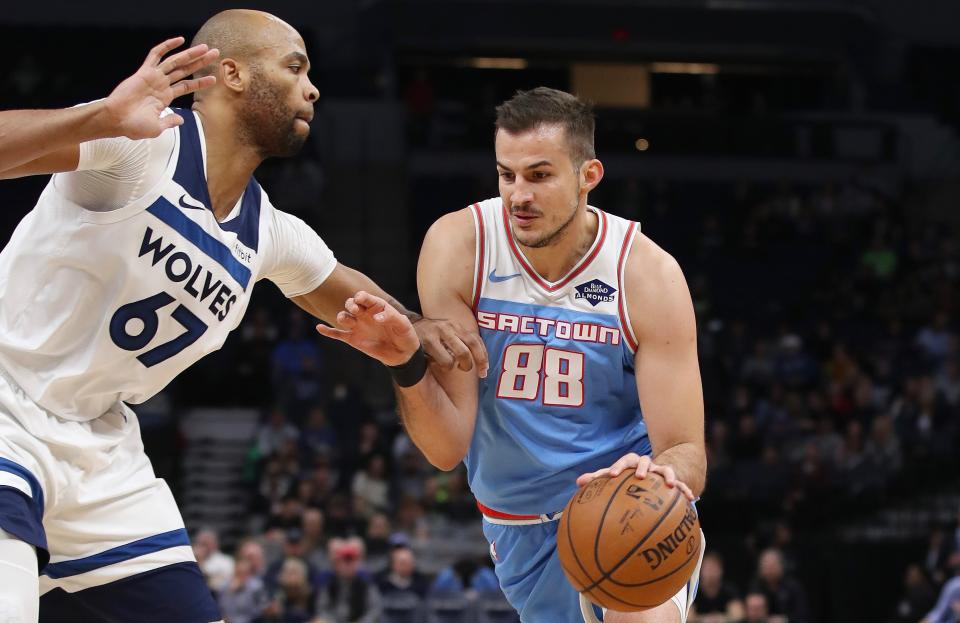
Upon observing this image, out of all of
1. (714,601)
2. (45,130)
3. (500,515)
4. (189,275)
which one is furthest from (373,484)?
(45,130)

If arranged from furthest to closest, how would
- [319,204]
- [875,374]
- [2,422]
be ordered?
[319,204] < [875,374] < [2,422]

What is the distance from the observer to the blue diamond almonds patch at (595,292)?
5.07 m

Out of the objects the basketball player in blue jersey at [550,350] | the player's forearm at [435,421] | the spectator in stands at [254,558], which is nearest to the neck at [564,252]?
the basketball player in blue jersey at [550,350]

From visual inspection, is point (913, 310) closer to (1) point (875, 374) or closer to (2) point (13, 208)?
(1) point (875, 374)

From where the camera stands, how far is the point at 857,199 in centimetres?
2119

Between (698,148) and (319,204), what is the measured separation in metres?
6.28

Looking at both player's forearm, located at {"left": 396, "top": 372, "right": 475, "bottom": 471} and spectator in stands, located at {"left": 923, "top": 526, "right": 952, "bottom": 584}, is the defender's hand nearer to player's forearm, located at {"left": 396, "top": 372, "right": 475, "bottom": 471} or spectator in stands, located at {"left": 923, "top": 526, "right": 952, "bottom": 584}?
player's forearm, located at {"left": 396, "top": 372, "right": 475, "bottom": 471}

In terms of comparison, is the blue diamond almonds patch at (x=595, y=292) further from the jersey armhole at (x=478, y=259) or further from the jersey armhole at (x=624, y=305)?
the jersey armhole at (x=478, y=259)

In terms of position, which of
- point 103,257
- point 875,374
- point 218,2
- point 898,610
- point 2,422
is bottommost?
point 898,610

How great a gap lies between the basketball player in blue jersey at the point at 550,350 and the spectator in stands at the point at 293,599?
6.29 m

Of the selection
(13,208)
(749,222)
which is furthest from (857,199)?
(13,208)

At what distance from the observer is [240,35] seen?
14.8ft

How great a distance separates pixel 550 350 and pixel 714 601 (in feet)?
23.4

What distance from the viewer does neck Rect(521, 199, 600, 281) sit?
16.7 feet
